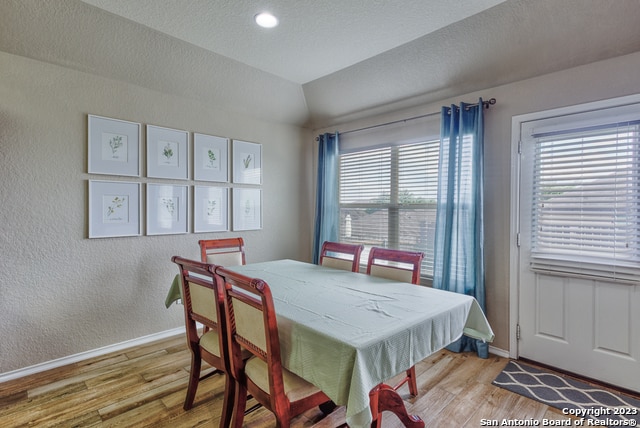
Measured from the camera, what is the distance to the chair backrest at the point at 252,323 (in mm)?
1336

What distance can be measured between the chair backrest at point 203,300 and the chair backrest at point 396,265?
122 centimetres

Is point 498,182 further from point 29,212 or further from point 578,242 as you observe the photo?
point 29,212

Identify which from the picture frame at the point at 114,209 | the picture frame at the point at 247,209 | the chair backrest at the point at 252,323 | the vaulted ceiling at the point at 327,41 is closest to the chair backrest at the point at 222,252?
the picture frame at the point at 247,209

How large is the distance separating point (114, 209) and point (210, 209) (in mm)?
887

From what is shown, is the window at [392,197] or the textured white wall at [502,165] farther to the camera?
the window at [392,197]

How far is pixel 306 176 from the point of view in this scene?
4.41m

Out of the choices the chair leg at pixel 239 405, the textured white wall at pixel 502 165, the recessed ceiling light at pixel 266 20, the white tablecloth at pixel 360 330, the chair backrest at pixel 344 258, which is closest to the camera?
the white tablecloth at pixel 360 330

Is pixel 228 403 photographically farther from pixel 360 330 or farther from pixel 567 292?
pixel 567 292

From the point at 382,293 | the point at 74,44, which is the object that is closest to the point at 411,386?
the point at 382,293

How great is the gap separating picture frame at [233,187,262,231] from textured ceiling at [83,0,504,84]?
1433mm

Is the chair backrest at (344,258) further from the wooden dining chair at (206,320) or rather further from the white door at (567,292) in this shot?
the white door at (567,292)

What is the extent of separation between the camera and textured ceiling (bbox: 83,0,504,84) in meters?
2.19

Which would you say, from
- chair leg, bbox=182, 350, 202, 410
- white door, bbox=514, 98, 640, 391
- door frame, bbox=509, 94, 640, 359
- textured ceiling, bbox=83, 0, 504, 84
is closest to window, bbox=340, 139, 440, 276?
door frame, bbox=509, 94, 640, 359

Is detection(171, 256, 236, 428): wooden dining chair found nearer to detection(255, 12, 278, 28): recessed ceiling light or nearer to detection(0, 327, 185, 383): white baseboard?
detection(0, 327, 185, 383): white baseboard
